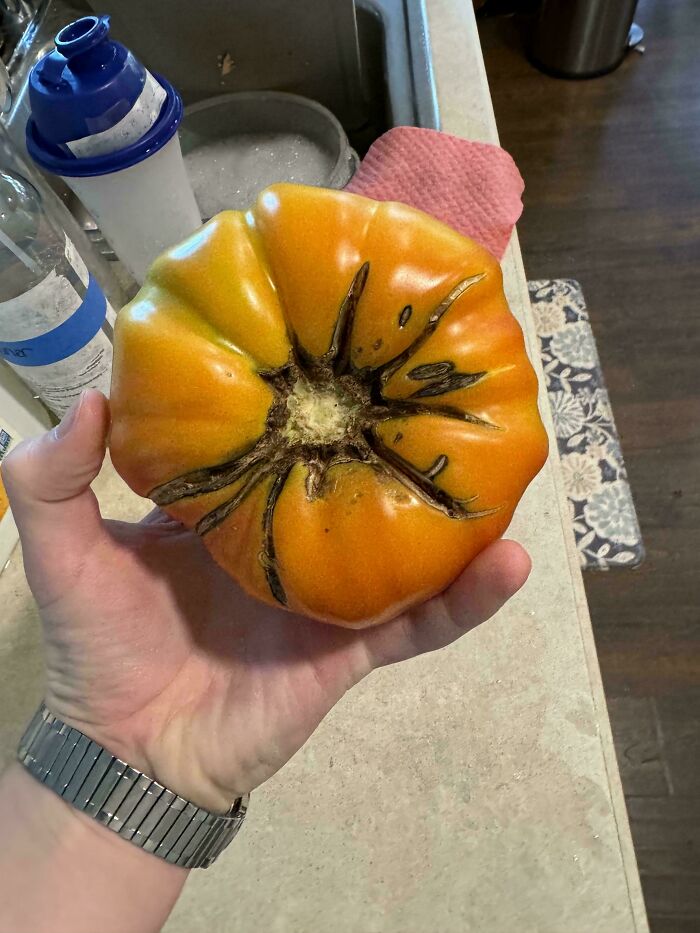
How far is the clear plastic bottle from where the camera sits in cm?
60

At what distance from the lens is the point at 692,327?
1.59 meters

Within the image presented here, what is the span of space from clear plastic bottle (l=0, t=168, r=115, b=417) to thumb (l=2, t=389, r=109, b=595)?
0.13 m

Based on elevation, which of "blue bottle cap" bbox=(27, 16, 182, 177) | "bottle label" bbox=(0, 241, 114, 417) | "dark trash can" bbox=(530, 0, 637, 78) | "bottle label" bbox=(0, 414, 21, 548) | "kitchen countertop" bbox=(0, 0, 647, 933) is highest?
"blue bottle cap" bbox=(27, 16, 182, 177)

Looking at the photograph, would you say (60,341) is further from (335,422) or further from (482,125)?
(482,125)

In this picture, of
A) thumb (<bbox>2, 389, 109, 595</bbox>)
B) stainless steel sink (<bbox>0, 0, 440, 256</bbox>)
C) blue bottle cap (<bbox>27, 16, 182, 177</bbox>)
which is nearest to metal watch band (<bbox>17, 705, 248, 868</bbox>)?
thumb (<bbox>2, 389, 109, 595</bbox>)

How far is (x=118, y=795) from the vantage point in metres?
0.53

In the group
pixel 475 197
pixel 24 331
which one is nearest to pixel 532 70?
pixel 475 197

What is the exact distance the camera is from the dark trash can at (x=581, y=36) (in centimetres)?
192

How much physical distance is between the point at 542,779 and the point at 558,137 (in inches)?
71.7

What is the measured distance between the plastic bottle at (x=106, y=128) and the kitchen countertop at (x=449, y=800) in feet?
1.22

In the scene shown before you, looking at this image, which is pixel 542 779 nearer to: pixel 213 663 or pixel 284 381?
pixel 213 663

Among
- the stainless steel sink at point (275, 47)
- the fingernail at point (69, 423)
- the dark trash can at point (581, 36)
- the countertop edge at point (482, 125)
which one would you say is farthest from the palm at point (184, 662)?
the dark trash can at point (581, 36)

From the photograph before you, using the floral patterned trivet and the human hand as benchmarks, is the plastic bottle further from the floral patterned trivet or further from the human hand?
the floral patterned trivet

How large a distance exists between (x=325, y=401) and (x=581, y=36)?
2018 mm
